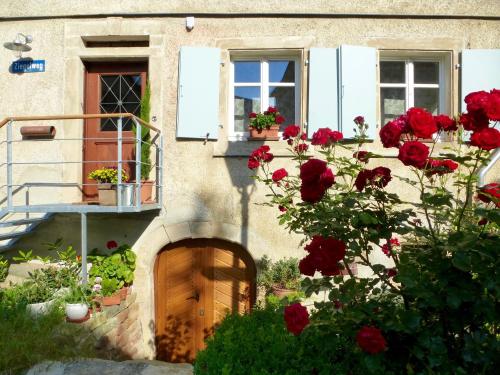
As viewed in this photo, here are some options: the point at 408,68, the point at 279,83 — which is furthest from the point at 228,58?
the point at 408,68

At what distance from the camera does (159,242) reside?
4914 millimetres

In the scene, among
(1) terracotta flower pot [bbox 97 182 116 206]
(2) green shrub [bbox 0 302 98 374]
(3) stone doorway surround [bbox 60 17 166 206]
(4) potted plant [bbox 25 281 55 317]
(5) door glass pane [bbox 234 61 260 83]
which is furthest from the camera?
(5) door glass pane [bbox 234 61 260 83]

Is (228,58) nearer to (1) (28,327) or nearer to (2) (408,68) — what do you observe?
(2) (408,68)

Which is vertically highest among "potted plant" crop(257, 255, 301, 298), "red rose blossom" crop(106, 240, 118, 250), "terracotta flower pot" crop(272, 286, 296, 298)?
"red rose blossom" crop(106, 240, 118, 250)

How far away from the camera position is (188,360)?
510cm

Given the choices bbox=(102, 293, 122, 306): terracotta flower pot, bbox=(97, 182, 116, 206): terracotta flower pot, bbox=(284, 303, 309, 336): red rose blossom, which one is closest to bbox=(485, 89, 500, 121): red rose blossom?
bbox=(284, 303, 309, 336): red rose blossom

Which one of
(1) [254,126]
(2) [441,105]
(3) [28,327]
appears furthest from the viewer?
(2) [441,105]

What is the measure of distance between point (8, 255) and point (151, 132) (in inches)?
97.9

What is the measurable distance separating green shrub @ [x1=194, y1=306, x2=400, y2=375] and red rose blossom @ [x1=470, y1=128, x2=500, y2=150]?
3.43ft

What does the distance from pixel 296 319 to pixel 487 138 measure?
1.01 m

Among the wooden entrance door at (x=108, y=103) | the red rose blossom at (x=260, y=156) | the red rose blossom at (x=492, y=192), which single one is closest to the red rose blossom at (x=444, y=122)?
the red rose blossom at (x=492, y=192)

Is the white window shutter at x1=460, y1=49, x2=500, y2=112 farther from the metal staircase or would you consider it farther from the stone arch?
the metal staircase

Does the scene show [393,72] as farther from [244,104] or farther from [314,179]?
[314,179]

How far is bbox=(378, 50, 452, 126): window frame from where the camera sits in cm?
502
